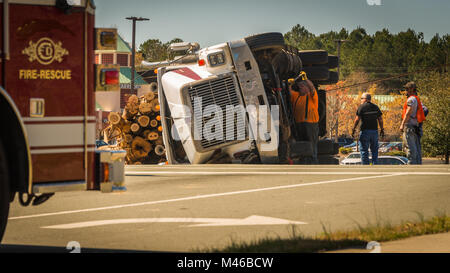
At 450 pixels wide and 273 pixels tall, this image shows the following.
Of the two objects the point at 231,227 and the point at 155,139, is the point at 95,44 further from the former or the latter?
the point at 155,139

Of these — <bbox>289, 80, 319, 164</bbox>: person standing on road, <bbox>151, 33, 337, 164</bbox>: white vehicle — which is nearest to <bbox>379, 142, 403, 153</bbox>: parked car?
<bbox>289, 80, 319, 164</bbox>: person standing on road

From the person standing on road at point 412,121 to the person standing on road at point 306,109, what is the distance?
2105 millimetres

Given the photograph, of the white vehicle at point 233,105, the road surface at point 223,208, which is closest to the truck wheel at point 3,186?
the road surface at point 223,208

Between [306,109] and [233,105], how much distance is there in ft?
6.56

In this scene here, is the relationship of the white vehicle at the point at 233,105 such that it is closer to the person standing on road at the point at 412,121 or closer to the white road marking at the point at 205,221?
the person standing on road at the point at 412,121

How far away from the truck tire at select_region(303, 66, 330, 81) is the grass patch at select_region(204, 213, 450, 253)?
9832 millimetres

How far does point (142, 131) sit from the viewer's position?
64.3 ft

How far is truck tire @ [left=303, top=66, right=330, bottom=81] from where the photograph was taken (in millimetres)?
17359

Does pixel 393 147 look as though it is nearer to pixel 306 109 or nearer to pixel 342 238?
pixel 306 109

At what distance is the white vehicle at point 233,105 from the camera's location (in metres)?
15.2

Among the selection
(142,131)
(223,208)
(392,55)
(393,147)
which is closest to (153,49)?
(392,55)
